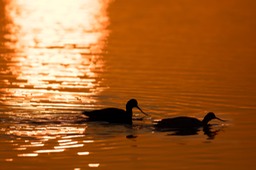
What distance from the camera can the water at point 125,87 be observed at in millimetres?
20125

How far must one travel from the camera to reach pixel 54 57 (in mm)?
36000

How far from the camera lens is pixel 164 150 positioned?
20.5 metres

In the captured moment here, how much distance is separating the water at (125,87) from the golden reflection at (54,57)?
38 millimetres

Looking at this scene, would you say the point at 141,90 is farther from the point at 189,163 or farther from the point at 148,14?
the point at 148,14

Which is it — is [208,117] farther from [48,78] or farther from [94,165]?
[48,78]

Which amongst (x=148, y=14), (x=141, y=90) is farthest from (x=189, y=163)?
(x=148, y=14)

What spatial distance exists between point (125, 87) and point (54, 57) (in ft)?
24.9

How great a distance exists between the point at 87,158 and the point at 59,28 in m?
30.0

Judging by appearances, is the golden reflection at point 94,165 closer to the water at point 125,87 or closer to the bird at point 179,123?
the water at point 125,87

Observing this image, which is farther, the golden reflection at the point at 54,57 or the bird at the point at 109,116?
the golden reflection at the point at 54,57

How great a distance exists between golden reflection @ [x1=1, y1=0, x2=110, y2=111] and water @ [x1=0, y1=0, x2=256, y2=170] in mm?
38

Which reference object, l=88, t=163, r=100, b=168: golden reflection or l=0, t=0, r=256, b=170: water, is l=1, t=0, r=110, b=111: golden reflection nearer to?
l=0, t=0, r=256, b=170: water

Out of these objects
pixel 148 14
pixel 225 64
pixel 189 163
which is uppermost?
pixel 148 14

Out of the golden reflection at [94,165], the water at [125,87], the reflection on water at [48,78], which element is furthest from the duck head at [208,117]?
the golden reflection at [94,165]
